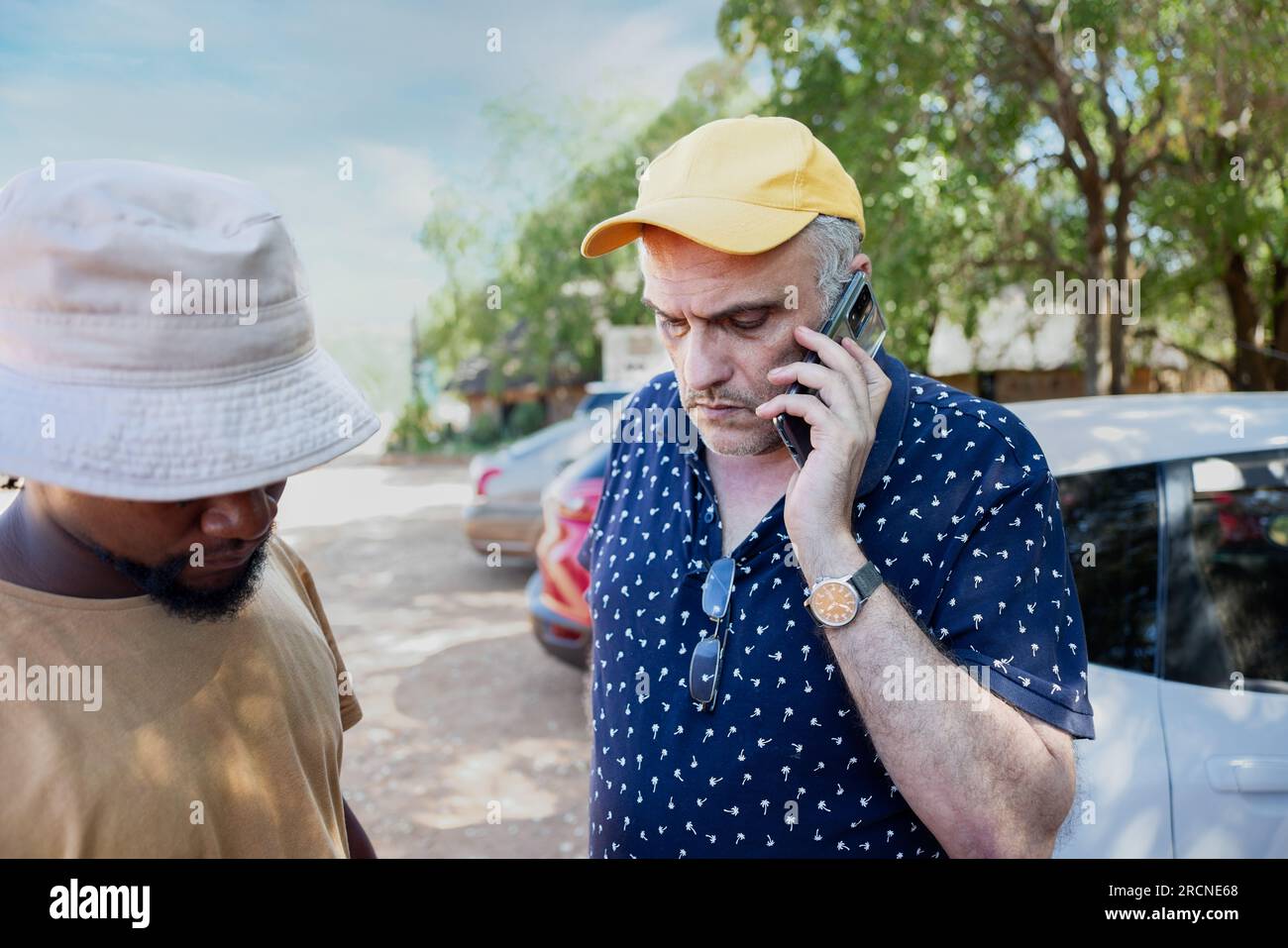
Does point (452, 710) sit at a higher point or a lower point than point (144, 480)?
lower

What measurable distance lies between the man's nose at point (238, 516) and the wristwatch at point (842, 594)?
785 millimetres

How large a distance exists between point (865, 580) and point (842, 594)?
4 centimetres

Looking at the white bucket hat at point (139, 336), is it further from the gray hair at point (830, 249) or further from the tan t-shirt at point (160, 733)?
the gray hair at point (830, 249)

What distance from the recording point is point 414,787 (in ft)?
16.9

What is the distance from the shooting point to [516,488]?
356 inches

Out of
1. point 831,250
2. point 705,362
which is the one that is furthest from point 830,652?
point 831,250

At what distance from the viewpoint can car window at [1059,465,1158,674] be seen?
2.47 meters

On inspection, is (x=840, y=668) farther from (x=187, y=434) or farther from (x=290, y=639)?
(x=187, y=434)

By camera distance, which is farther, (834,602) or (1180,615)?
(1180,615)

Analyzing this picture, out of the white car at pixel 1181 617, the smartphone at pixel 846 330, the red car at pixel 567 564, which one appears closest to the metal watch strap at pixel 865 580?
the smartphone at pixel 846 330

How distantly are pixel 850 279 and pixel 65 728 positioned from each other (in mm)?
1426

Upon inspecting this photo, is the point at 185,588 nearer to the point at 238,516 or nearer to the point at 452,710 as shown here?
the point at 238,516

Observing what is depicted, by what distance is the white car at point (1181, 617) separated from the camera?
7.18 feet
